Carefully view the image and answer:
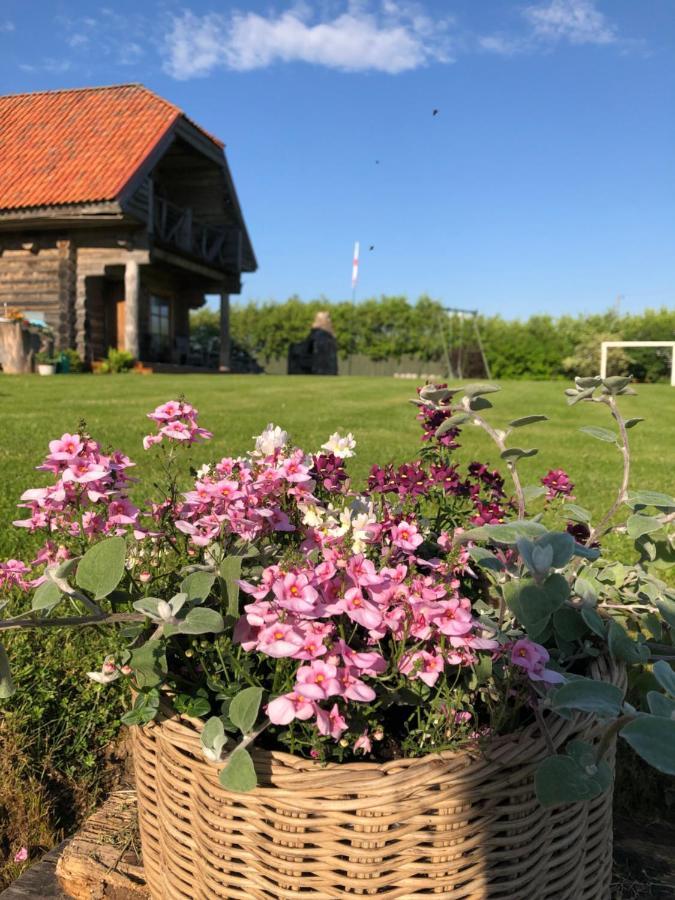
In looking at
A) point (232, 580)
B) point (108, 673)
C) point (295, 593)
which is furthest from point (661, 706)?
point (108, 673)

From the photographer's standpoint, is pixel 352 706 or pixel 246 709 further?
pixel 352 706

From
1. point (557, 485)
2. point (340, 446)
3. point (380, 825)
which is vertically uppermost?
point (340, 446)

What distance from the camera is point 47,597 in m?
0.97

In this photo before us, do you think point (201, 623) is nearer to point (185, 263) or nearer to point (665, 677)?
point (665, 677)

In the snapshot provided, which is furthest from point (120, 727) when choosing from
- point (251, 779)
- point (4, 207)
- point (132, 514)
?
point (4, 207)

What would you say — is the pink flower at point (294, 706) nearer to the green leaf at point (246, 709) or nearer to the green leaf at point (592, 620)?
the green leaf at point (246, 709)

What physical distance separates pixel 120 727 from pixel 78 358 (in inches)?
499

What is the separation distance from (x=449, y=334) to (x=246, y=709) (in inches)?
883

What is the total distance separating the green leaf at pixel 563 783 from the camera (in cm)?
84

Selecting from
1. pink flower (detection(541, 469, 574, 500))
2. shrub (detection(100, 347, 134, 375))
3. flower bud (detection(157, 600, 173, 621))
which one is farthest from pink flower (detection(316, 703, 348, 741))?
shrub (detection(100, 347, 134, 375))

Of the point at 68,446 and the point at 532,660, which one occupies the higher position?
the point at 68,446

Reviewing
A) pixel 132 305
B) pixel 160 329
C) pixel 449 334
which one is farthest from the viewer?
pixel 449 334

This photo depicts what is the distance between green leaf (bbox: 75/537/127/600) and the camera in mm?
970

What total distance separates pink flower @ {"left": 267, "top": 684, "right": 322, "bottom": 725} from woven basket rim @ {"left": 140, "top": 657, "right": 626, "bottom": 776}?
83 mm
